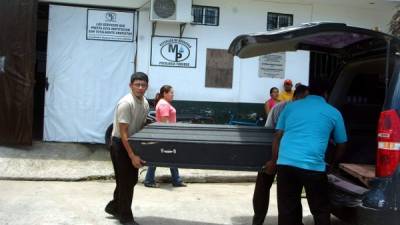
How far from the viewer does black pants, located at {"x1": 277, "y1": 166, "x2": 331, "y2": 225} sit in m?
4.91

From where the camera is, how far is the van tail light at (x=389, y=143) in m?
4.33

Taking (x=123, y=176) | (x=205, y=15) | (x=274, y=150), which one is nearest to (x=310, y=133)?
(x=274, y=150)

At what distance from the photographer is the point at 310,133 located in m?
4.90

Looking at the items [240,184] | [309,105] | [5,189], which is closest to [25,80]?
[5,189]

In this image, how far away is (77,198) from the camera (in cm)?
759

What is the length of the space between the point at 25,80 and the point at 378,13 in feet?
22.5

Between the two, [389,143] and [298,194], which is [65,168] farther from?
[389,143]

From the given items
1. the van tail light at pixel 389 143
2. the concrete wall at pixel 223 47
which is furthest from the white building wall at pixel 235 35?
the van tail light at pixel 389 143

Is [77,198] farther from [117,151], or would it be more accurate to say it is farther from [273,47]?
[273,47]

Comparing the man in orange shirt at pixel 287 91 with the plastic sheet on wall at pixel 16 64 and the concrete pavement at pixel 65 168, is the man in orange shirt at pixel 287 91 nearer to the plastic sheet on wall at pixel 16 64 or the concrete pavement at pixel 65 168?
the concrete pavement at pixel 65 168

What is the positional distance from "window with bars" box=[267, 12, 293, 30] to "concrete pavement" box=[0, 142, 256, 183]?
126 inches

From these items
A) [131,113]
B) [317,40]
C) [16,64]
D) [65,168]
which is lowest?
[65,168]

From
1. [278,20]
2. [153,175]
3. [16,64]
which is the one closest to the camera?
[153,175]

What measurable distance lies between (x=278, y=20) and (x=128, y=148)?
6500 mm
